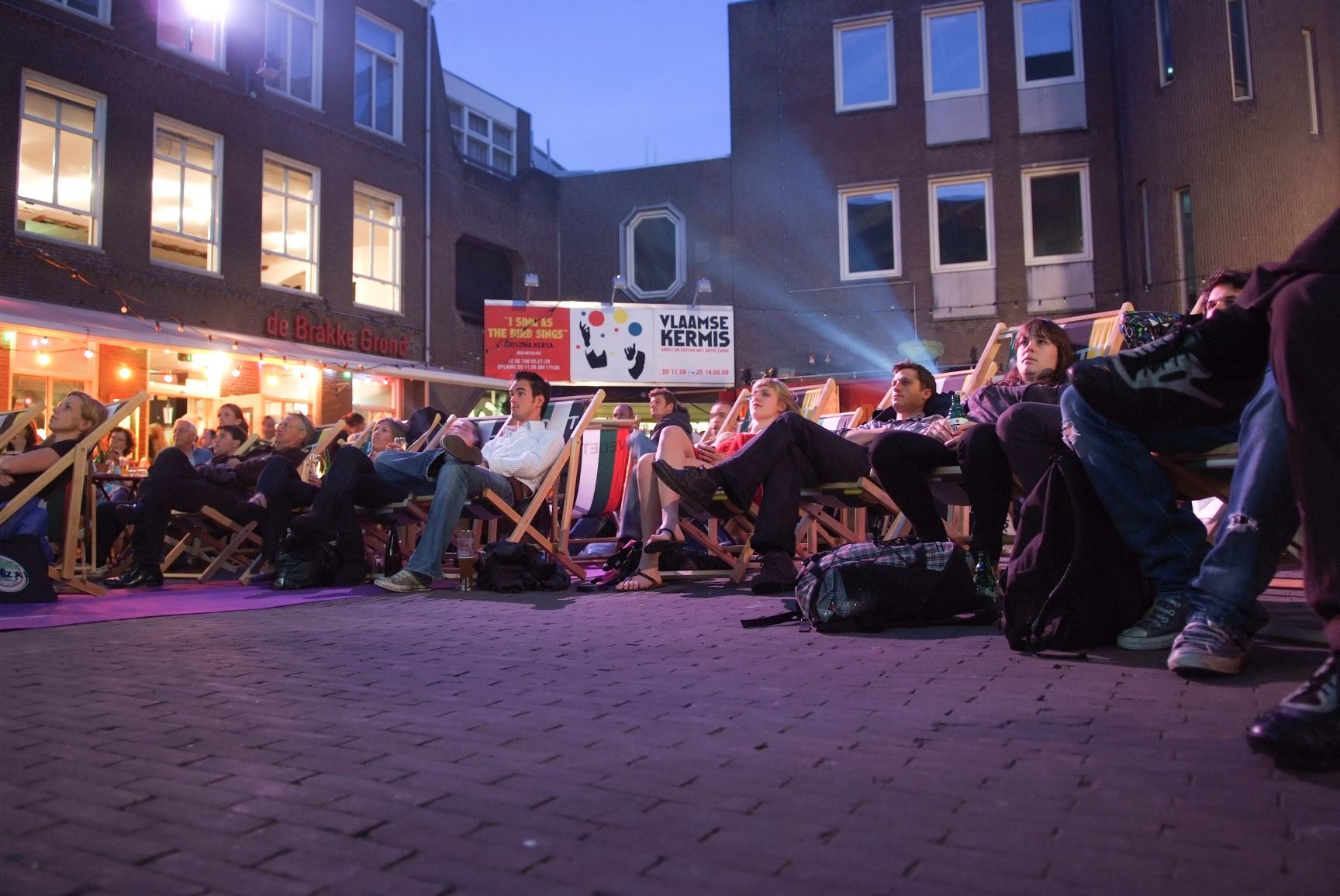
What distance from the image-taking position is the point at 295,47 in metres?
15.9

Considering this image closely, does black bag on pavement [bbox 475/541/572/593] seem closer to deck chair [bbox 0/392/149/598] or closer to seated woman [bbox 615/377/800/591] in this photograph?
seated woman [bbox 615/377/800/591]

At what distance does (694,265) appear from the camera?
62.7ft

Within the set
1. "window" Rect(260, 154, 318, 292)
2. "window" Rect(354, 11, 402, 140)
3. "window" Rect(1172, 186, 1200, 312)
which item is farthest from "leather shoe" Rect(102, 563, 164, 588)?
"window" Rect(1172, 186, 1200, 312)

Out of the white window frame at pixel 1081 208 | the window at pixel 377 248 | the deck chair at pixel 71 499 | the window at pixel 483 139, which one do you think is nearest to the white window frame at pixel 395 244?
the window at pixel 377 248

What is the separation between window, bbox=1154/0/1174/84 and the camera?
14086mm

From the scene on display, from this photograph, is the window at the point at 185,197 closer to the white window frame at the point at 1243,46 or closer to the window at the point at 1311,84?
the white window frame at the point at 1243,46

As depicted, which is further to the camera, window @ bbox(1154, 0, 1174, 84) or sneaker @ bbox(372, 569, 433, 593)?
window @ bbox(1154, 0, 1174, 84)

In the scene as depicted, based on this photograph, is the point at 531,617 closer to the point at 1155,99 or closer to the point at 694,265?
the point at 1155,99

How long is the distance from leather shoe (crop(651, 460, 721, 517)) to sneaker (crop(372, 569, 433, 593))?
177 cm

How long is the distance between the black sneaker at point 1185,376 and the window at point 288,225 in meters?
14.7

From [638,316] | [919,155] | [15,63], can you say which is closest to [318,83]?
[15,63]

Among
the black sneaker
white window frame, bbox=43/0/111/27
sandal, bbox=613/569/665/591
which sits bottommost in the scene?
sandal, bbox=613/569/665/591

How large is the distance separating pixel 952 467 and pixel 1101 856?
292 cm

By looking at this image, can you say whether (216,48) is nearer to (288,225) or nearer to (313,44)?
(313,44)
